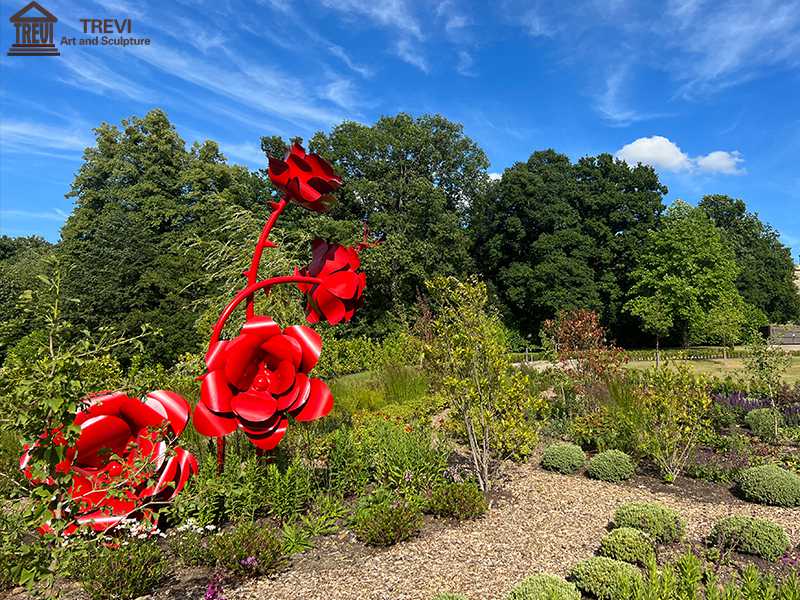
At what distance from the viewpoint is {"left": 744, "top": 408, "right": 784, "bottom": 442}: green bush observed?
7.32m

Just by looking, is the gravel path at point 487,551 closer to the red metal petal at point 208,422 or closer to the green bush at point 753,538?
the green bush at point 753,538

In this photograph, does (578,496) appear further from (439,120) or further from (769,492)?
(439,120)

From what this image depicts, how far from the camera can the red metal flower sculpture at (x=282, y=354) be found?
3900 millimetres

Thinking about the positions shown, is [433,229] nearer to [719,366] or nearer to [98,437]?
[719,366]

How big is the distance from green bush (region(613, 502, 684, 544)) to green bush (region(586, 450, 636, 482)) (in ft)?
5.09

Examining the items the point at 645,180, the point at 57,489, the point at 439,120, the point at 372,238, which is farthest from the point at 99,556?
the point at 645,180

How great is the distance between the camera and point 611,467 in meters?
5.64

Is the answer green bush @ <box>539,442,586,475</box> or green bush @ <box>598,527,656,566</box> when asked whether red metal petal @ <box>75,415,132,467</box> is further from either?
green bush @ <box>539,442,586,475</box>

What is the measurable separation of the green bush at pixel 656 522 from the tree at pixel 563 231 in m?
21.6

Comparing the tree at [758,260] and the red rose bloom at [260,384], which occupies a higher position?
the tree at [758,260]

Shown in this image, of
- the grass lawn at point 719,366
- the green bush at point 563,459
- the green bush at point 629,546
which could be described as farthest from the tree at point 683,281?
the green bush at point 629,546

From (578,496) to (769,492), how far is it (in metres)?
1.75

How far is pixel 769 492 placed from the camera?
4.91 m

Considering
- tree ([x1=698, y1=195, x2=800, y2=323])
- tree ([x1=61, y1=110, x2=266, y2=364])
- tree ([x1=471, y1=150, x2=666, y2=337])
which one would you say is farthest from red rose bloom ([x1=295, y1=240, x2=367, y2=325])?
tree ([x1=698, y1=195, x2=800, y2=323])
